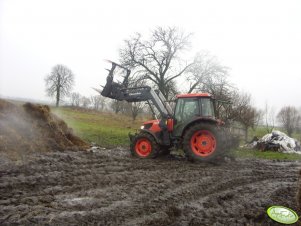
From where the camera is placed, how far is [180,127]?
10.2 meters

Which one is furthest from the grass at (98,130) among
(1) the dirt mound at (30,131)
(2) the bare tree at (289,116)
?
(2) the bare tree at (289,116)

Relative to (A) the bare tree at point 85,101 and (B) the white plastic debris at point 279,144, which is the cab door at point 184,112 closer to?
(B) the white plastic debris at point 279,144

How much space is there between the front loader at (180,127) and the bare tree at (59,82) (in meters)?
41.6

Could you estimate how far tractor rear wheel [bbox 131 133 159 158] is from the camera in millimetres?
10312

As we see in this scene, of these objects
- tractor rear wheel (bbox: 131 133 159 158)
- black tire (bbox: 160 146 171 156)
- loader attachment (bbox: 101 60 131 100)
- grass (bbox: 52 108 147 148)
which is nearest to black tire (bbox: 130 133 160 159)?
tractor rear wheel (bbox: 131 133 159 158)

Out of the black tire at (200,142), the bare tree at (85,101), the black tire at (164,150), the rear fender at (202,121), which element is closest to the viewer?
the black tire at (200,142)

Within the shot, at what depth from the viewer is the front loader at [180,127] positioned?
9625mm

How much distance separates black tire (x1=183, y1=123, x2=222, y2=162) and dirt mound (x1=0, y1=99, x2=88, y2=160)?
4.26 m

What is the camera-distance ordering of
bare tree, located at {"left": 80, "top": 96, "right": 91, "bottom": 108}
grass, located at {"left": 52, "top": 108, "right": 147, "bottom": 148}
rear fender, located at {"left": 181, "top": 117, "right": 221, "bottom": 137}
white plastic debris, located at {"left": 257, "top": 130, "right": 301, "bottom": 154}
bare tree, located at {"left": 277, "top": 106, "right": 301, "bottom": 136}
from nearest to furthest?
rear fender, located at {"left": 181, "top": 117, "right": 221, "bottom": 137}
grass, located at {"left": 52, "top": 108, "right": 147, "bottom": 148}
white plastic debris, located at {"left": 257, "top": 130, "right": 301, "bottom": 154}
bare tree, located at {"left": 277, "top": 106, "right": 301, "bottom": 136}
bare tree, located at {"left": 80, "top": 96, "right": 91, "bottom": 108}

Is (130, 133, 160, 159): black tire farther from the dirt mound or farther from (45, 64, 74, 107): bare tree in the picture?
(45, 64, 74, 107): bare tree

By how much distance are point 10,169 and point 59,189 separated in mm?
1961

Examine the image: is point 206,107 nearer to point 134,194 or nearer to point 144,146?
point 144,146

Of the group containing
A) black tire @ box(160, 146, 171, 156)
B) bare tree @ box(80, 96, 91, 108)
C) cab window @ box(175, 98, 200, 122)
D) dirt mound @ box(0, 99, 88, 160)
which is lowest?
black tire @ box(160, 146, 171, 156)

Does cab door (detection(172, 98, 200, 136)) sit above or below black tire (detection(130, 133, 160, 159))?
above
